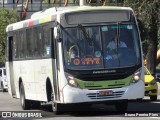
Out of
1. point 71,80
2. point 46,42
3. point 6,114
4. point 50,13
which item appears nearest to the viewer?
point 71,80

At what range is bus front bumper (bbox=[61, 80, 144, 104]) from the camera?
725 inches

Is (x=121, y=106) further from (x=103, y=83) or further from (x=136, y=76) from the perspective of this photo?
(x=103, y=83)

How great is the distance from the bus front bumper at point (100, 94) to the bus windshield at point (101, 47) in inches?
24.5

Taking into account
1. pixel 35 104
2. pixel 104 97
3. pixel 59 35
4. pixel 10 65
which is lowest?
Result: pixel 35 104

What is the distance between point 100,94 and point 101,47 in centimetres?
132

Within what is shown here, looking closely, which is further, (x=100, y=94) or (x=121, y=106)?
(x=121, y=106)

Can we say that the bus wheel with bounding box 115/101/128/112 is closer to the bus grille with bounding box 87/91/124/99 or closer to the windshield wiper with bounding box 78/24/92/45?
the bus grille with bounding box 87/91/124/99

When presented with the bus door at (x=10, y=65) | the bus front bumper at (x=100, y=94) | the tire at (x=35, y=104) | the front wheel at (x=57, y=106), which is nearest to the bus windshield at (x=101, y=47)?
the bus front bumper at (x=100, y=94)

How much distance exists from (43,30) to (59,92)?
8.28ft

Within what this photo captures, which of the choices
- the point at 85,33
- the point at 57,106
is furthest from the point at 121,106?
the point at 85,33

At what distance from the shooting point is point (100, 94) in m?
18.6

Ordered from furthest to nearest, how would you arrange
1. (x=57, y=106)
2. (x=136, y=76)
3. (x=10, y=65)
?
(x=10, y=65) → (x=57, y=106) → (x=136, y=76)

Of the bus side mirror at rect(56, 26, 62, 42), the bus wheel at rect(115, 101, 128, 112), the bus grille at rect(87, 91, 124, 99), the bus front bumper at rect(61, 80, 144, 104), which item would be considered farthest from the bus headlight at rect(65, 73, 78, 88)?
the bus wheel at rect(115, 101, 128, 112)

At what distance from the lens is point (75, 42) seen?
738 inches
